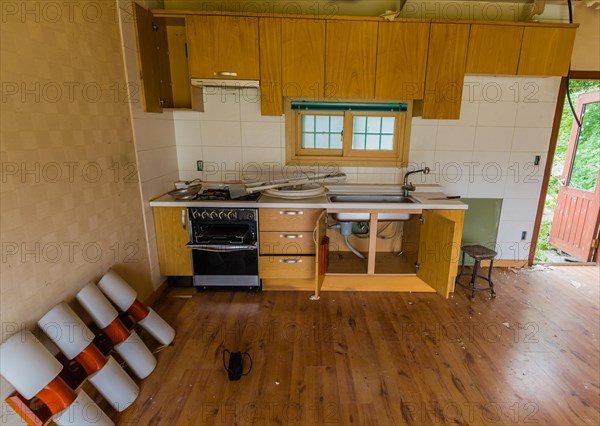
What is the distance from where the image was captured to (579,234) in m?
3.63

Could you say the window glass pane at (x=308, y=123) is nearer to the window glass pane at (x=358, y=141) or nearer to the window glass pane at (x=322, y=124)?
the window glass pane at (x=322, y=124)

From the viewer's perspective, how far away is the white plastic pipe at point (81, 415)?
1.42 meters

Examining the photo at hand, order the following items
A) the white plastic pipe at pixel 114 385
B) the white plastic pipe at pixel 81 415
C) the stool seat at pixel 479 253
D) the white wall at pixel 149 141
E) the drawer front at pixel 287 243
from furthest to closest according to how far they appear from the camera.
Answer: the stool seat at pixel 479 253, the drawer front at pixel 287 243, the white wall at pixel 149 141, the white plastic pipe at pixel 114 385, the white plastic pipe at pixel 81 415

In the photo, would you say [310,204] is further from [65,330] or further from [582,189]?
[582,189]

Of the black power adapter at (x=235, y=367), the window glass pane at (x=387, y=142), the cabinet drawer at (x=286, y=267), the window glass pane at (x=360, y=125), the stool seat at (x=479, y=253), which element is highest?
the window glass pane at (x=360, y=125)

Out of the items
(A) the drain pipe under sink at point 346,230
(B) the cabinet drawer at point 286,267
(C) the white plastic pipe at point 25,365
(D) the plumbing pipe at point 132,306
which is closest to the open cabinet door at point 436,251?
(A) the drain pipe under sink at point 346,230

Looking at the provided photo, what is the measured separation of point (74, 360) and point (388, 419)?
59.8 inches

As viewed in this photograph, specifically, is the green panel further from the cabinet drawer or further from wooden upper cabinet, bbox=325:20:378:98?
the cabinet drawer

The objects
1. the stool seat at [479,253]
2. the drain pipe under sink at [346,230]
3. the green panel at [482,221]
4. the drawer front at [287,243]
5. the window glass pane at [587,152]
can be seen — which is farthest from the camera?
the window glass pane at [587,152]

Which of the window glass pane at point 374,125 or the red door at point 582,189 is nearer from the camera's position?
the window glass pane at point 374,125

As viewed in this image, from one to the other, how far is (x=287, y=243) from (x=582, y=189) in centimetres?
338

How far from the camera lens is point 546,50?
2541mm

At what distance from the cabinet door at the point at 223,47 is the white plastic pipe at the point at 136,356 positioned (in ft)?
6.18

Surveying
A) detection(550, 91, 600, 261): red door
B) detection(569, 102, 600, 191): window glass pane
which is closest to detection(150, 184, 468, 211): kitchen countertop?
detection(550, 91, 600, 261): red door
